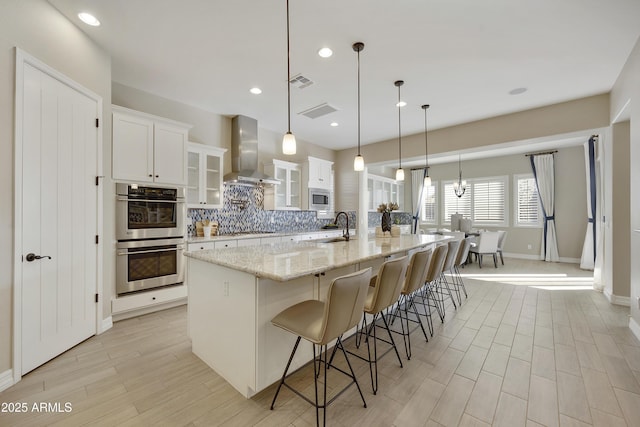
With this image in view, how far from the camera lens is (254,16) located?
90.1 inches

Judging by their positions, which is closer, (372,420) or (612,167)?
(372,420)

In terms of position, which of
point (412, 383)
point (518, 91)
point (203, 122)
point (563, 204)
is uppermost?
point (518, 91)

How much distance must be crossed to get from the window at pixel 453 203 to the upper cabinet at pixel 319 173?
14.5 feet

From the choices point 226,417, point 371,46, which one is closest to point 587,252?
point 371,46

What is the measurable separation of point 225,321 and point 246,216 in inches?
124

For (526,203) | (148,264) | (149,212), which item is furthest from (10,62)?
(526,203)

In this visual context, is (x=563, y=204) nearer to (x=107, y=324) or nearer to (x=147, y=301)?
(x=147, y=301)

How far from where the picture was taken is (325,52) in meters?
2.77

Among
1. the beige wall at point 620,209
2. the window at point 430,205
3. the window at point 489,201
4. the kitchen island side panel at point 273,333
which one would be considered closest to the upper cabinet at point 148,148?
the kitchen island side panel at point 273,333

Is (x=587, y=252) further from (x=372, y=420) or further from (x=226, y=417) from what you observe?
(x=226, y=417)

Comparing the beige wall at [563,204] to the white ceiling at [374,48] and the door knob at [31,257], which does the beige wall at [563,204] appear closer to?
the white ceiling at [374,48]

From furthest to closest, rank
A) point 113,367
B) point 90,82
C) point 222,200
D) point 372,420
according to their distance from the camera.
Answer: point 222,200
point 90,82
point 113,367
point 372,420

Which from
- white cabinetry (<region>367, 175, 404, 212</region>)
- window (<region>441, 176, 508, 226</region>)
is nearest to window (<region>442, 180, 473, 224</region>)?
window (<region>441, 176, 508, 226</region>)

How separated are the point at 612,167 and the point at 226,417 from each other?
17.0 ft
